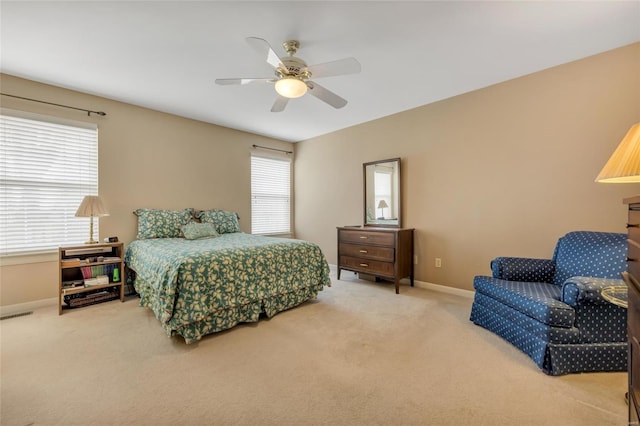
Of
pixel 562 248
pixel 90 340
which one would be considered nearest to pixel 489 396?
pixel 562 248

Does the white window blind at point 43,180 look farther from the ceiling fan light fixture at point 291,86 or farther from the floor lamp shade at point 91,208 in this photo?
the ceiling fan light fixture at point 291,86

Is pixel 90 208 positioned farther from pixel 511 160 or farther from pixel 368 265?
pixel 511 160

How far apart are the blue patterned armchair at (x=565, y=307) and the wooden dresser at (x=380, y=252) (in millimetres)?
1148

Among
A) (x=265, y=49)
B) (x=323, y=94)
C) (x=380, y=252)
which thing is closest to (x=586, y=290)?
(x=380, y=252)

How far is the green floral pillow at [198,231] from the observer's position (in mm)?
3592

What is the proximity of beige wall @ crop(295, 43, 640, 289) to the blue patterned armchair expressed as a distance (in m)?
0.49

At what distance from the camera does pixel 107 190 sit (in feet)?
11.3

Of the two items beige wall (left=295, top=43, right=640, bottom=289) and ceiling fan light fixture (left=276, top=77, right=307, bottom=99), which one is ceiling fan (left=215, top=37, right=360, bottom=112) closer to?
ceiling fan light fixture (left=276, top=77, right=307, bottom=99)

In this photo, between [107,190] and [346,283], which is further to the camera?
[346,283]

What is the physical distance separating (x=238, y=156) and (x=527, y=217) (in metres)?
4.22

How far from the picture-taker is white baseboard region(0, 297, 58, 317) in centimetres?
282

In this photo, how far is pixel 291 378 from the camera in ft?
5.70

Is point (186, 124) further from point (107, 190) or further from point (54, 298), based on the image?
point (54, 298)

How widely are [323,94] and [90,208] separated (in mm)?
2839
